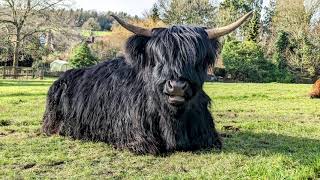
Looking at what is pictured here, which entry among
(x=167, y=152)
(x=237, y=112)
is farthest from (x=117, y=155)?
(x=237, y=112)

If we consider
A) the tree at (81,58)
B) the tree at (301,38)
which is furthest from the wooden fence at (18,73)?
the tree at (301,38)

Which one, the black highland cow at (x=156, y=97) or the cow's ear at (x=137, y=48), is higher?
the cow's ear at (x=137, y=48)

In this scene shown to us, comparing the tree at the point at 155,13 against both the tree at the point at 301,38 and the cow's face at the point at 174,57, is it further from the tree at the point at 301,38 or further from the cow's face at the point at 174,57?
the cow's face at the point at 174,57

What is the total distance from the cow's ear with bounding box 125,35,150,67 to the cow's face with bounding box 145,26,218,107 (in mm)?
94

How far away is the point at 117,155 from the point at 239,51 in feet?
122

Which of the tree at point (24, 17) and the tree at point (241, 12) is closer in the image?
the tree at point (24, 17)

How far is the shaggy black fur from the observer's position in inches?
167

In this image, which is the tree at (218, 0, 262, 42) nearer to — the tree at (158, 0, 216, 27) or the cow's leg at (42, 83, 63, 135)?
the tree at (158, 0, 216, 27)

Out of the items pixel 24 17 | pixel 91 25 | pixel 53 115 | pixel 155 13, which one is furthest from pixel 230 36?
pixel 53 115

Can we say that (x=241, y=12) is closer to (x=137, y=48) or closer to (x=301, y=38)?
(x=301, y=38)

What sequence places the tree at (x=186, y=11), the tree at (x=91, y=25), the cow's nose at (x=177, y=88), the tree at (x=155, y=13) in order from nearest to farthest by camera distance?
the cow's nose at (x=177, y=88)
the tree at (x=155, y=13)
the tree at (x=186, y=11)
the tree at (x=91, y=25)

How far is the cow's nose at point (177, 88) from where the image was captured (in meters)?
3.91

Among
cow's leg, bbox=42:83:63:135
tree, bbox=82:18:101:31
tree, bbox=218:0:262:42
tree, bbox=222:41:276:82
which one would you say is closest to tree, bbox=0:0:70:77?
tree, bbox=222:41:276:82

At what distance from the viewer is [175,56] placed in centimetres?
422
